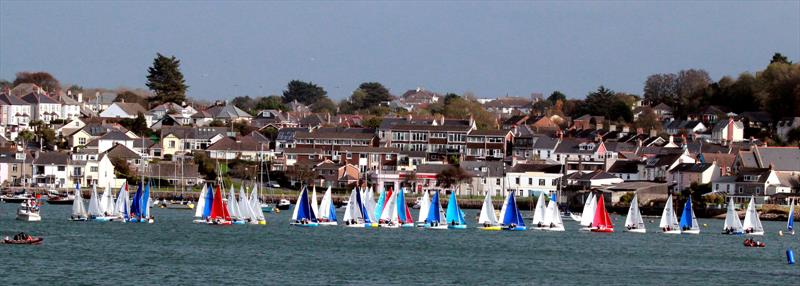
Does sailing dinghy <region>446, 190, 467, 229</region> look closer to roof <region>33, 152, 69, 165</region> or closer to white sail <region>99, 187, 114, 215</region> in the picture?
white sail <region>99, 187, 114, 215</region>

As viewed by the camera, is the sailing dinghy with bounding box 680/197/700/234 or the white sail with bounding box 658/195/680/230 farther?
the sailing dinghy with bounding box 680/197/700/234

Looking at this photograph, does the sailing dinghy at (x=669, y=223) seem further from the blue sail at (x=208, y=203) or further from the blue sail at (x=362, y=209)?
the blue sail at (x=208, y=203)

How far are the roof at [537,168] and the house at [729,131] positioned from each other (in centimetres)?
1933

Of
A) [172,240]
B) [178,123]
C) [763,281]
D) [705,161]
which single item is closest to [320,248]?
[172,240]

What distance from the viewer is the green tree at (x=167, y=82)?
137250mm

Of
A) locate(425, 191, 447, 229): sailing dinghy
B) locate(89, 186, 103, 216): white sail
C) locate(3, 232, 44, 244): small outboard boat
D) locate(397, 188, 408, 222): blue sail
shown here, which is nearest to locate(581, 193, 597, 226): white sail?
locate(425, 191, 447, 229): sailing dinghy

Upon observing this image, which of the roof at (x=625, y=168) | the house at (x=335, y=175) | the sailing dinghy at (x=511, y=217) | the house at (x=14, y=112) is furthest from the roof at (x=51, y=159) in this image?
the sailing dinghy at (x=511, y=217)

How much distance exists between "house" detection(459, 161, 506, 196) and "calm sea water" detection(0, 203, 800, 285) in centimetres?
3231

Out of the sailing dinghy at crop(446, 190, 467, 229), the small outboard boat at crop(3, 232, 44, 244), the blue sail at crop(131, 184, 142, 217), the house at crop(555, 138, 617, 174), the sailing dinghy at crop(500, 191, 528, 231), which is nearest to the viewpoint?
the small outboard boat at crop(3, 232, 44, 244)

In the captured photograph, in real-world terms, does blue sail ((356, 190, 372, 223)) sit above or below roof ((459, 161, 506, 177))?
below

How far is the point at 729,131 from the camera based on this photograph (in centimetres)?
11950

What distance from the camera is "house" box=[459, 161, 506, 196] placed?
104m

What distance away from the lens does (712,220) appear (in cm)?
8575

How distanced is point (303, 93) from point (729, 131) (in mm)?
70620
